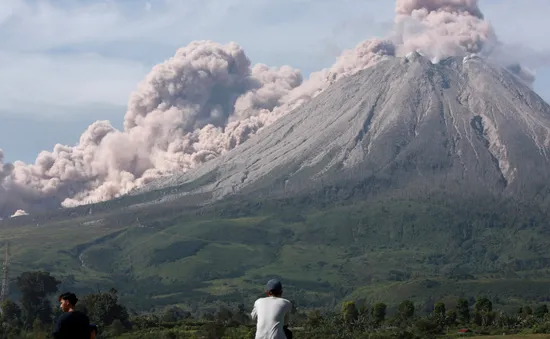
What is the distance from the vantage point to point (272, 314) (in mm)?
16141

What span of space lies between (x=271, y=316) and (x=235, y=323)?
80.3 m

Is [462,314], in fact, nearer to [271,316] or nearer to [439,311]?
[439,311]

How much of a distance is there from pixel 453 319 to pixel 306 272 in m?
95.7

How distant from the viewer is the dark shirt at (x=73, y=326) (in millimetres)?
15828

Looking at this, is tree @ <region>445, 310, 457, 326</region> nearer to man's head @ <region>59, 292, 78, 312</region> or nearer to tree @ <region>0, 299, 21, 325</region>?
tree @ <region>0, 299, 21, 325</region>

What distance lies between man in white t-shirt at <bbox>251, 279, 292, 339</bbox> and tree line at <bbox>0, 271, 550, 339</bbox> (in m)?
55.3

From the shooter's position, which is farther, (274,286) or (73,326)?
(274,286)

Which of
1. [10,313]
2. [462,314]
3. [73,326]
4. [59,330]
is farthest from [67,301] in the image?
[462,314]

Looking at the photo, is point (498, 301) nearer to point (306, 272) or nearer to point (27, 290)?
point (306, 272)

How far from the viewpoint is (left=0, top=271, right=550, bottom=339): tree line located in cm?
7825

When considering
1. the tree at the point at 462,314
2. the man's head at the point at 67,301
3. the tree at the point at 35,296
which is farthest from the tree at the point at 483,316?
the man's head at the point at 67,301

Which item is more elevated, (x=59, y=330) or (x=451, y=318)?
(x=59, y=330)

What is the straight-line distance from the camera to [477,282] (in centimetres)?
17425

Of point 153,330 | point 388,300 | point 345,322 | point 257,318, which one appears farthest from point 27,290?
point 257,318
